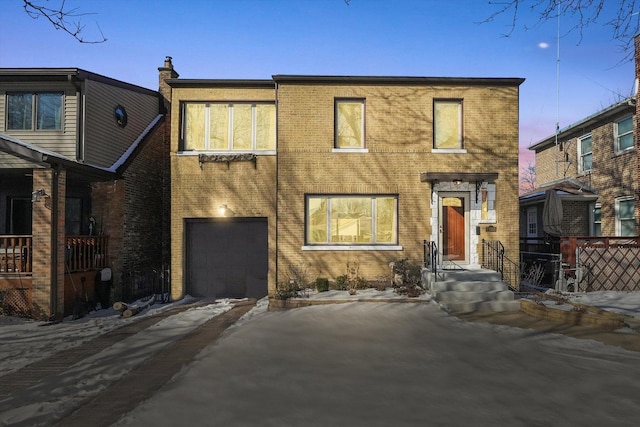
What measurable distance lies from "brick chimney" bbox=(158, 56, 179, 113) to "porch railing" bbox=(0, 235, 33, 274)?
762cm

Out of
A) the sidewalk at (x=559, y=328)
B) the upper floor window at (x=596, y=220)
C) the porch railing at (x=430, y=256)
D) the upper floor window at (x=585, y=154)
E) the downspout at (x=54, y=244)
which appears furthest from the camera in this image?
the upper floor window at (x=585, y=154)

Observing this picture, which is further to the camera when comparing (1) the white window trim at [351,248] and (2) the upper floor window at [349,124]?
(2) the upper floor window at [349,124]

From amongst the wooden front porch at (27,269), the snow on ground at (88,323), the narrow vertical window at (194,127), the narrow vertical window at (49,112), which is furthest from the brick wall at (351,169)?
the narrow vertical window at (49,112)

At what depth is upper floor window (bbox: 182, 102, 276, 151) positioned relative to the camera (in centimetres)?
1174

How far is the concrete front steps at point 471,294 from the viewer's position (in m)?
8.93

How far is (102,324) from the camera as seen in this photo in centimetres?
882

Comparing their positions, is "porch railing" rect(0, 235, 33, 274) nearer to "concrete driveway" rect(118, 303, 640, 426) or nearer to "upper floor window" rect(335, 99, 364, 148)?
"concrete driveway" rect(118, 303, 640, 426)

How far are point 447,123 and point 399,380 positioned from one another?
9.08 meters

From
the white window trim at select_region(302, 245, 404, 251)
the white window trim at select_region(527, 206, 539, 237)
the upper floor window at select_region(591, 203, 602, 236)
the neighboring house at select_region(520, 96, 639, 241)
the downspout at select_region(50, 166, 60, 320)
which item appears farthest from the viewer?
the white window trim at select_region(527, 206, 539, 237)

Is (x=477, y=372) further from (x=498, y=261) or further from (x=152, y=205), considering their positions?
(x=152, y=205)

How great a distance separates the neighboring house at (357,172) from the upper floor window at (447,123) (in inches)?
1.3

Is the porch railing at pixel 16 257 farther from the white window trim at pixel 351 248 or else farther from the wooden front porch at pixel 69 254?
the white window trim at pixel 351 248

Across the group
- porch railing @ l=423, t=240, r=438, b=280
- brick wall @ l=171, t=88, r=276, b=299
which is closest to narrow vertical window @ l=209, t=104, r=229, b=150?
brick wall @ l=171, t=88, r=276, b=299

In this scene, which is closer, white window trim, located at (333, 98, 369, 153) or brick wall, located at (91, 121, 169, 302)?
white window trim, located at (333, 98, 369, 153)
